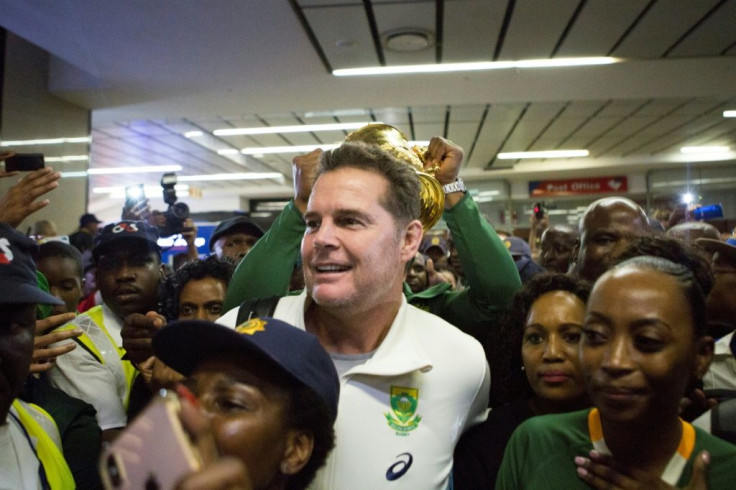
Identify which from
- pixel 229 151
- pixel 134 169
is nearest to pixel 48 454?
pixel 229 151

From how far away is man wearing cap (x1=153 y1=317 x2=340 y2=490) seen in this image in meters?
1.06

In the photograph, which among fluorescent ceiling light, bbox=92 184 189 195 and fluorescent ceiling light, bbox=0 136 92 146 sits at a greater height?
fluorescent ceiling light, bbox=92 184 189 195

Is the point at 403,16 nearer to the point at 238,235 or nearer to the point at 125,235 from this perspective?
the point at 238,235

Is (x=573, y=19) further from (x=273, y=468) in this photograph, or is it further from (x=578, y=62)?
(x=273, y=468)

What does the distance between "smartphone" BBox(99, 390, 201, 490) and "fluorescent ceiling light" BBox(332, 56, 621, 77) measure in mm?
5912

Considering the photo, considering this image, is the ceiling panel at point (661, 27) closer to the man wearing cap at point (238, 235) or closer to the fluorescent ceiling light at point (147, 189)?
the man wearing cap at point (238, 235)

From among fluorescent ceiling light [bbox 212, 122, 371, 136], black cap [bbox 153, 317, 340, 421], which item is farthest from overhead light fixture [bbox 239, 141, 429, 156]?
black cap [bbox 153, 317, 340, 421]

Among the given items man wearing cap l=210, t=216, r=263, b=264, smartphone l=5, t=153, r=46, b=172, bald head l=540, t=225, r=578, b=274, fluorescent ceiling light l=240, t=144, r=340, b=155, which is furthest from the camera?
fluorescent ceiling light l=240, t=144, r=340, b=155

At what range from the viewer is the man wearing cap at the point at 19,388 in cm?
127

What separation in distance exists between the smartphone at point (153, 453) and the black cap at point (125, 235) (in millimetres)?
1767

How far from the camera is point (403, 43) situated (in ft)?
18.2

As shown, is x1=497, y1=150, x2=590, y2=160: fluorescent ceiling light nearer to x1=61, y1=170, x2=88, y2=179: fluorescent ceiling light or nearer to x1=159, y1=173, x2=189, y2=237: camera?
x1=61, y1=170, x2=88, y2=179: fluorescent ceiling light

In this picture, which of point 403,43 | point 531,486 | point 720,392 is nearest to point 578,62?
point 403,43

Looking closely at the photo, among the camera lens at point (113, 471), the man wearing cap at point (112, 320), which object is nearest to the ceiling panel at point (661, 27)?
the man wearing cap at point (112, 320)
